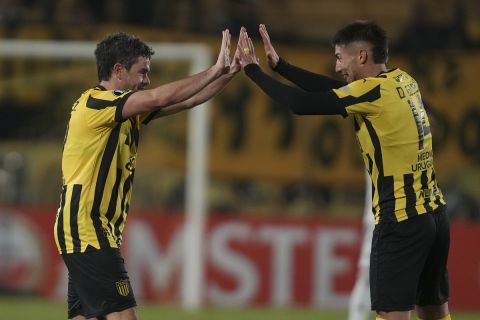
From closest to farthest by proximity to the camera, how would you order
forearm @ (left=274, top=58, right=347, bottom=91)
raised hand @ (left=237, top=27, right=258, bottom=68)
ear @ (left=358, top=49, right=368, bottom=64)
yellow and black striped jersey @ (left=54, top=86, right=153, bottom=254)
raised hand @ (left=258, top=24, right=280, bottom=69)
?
yellow and black striped jersey @ (left=54, top=86, right=153, bottom=254), ear @ (left=358, top=49, right=368, bottom=64), raised hand @ (left=237, top=27, right=258, bottom=68), raised hand @ (left=258, top=24, right=280, bottom=69), forearm @ (left=274, top=58, right=347, bottom=91)

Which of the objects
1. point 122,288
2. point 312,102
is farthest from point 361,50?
point 122,288

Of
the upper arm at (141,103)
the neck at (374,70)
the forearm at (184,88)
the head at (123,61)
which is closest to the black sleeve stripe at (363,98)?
the neck at (374,70)

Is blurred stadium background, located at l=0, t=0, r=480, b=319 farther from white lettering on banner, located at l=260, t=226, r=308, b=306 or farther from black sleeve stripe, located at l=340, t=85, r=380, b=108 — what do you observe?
black sleeve stripe, located at l=340, t=85, r=380, b=108

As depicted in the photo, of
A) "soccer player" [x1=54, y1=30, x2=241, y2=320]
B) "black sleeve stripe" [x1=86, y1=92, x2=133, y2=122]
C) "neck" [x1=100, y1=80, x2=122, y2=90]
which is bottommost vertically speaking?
"soccer player" [x1=54, y1=30, x2=241, y2=320]

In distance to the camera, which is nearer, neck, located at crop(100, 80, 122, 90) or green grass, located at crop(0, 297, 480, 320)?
neck, located at crop(100, 80, 122, 90)

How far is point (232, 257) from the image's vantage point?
12992 millimetres

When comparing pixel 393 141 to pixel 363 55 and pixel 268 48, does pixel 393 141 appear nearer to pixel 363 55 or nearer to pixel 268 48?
pixel 363 55

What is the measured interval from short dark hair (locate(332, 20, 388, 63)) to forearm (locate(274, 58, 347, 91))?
474mm

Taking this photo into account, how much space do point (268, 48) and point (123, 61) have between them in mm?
890

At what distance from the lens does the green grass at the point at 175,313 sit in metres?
11.4

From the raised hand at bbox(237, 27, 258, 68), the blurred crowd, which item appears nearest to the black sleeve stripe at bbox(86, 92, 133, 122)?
the raised hand at bbox(237, 27, 258, 68)

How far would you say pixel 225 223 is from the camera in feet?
42.8

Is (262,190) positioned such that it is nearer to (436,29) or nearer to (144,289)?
(144,289)

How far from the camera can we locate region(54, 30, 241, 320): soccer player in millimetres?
Answer: 6383
